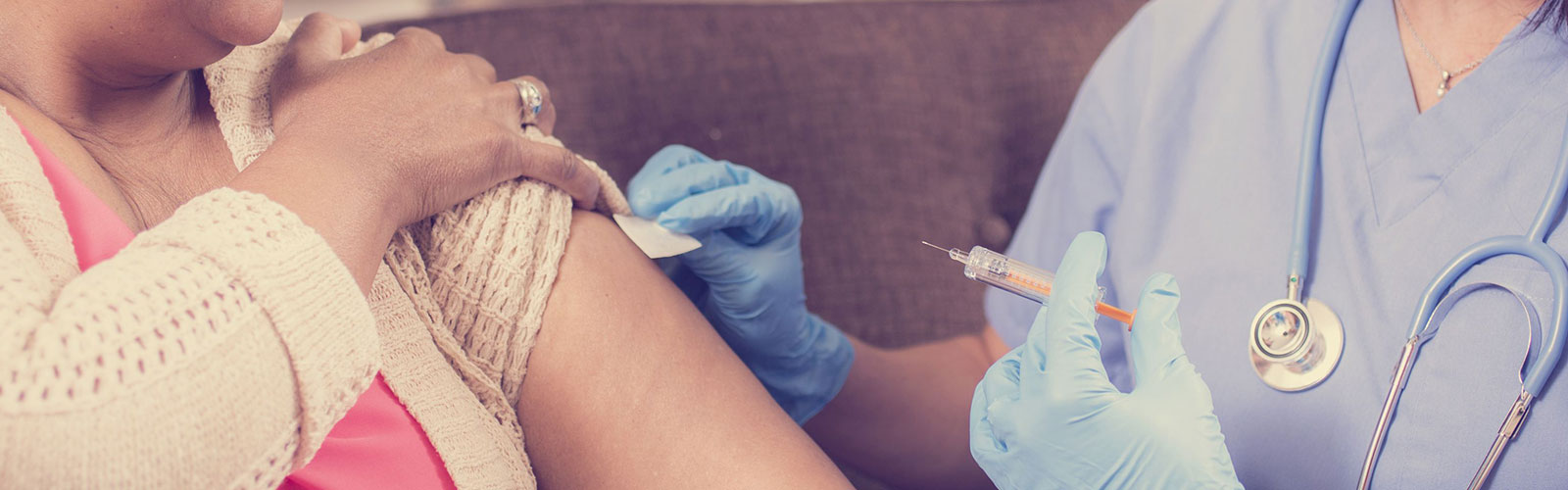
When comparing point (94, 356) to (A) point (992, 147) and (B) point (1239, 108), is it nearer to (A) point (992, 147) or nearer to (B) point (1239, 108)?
(B) point (1239, 108)

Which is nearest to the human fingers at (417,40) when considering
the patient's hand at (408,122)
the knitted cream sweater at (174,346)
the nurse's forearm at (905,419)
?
the patient's hand at (408,122)

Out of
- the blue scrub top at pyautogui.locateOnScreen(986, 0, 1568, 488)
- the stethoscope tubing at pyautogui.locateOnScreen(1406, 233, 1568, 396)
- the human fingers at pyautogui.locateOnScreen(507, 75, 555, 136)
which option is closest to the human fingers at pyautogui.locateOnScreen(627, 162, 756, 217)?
the human fingers at pyautogui.locateOnScreen(507, 75, 555, 136)

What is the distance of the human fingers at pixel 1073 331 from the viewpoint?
690mm

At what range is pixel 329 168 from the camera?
2.09 ft

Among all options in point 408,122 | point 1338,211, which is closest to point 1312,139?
point 1338,211

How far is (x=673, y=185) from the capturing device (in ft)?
2.98

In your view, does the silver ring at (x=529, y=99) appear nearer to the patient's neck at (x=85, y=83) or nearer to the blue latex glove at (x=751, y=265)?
the blue latex glove at (x=751, y=265)

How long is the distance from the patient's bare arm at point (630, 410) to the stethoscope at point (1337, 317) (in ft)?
1.25

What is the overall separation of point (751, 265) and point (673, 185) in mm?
117

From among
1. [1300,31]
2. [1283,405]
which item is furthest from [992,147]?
[1283,405]

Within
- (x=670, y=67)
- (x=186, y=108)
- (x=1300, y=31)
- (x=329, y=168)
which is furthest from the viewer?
(x=670, y=67)

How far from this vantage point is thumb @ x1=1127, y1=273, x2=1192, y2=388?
71cm

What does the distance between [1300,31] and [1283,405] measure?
0.38 meters

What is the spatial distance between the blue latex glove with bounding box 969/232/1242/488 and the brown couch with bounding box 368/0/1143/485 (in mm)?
739
